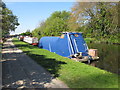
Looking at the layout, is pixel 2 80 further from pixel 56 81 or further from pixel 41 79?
pixel 56 81

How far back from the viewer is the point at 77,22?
37.9m

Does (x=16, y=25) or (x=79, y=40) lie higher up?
(x=16, y=25)

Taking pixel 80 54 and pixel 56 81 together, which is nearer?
pixel 56 81

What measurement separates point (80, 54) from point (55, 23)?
85.8ft

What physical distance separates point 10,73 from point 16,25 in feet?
83.4

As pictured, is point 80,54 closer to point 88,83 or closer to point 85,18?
point 88,83

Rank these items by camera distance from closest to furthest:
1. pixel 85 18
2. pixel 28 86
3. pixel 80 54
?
pixel 28 86 → pixel 80 54 → pixel 85 18

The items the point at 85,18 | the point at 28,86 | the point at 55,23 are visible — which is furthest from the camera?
the point at 55,23

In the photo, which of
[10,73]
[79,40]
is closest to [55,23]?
[79,40]

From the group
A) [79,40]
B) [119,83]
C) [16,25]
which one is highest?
[16,25]

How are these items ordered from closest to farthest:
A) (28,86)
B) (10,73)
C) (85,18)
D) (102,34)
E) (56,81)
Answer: (28,86) < (56,81) < (102,34) < (10,73) < (85,18)

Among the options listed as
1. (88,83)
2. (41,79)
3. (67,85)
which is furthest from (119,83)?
(41,79)

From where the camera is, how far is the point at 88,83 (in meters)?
6.53

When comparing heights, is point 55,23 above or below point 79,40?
above
